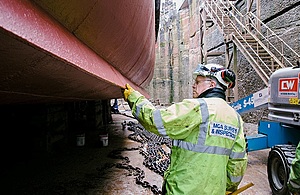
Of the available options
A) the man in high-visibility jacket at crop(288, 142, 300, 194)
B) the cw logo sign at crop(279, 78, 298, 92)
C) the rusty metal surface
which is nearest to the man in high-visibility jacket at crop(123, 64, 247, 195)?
the rusty metal surface

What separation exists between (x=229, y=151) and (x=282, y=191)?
Answer: 74.8 inches

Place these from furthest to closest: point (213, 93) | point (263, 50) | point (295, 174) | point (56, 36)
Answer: point (263, 50) < point (295, 174) < point (213, 93) < point (56, 36)

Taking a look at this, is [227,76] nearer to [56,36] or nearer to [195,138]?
A: [195,138]

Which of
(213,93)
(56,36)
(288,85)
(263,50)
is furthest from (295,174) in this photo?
(263,50)

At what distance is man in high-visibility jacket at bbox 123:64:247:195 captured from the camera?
153cm

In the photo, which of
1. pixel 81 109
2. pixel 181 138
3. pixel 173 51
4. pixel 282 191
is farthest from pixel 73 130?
pixel 173 51

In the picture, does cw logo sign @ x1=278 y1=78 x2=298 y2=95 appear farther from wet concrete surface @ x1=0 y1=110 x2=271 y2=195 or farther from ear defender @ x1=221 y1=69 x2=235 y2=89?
ear defender @ x1=221 y1=69 x2=235 y2=89

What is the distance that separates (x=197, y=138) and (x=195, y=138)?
0.5 inches

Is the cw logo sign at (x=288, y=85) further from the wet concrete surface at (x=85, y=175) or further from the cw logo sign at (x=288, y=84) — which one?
the wet concrete surface at (x=85, y=175)

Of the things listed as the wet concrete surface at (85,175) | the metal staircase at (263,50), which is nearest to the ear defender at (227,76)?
the wet concrete surface at (85,175)

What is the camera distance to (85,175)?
3645mm

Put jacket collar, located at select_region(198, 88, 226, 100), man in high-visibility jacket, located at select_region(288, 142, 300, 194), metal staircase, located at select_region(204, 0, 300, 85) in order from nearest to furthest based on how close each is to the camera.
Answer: jacket collar, located at select_region(198, 88, 226, 100), man in high-visibility jacket, located at select_region(288, 142, 300, 194), metal staircase, located at select_region(204, 0, 300, 85)

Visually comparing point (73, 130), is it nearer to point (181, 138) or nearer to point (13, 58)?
point (181, 138)

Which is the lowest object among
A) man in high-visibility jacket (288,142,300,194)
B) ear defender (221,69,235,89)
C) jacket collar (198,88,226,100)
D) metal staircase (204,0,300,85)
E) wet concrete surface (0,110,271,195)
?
wet concrete surface (0,110,271,195)
